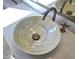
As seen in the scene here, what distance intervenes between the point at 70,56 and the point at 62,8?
0.37m

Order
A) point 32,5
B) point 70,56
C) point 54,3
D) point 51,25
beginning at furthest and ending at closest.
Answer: point 32,5 < point 54,3 < point 51,25 < point 70,56

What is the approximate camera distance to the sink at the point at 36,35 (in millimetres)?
1007

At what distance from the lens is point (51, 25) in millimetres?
1102

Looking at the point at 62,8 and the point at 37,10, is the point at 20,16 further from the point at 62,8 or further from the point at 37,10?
the point at 62,8

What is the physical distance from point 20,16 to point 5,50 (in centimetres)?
34

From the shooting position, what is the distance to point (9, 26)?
1.19 metres

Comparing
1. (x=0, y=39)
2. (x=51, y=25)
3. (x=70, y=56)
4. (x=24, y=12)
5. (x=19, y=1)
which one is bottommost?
(x=70, y=56)

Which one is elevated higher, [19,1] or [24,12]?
[19,1]

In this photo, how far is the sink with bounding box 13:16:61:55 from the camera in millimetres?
1007

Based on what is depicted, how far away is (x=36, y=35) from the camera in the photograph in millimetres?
1101

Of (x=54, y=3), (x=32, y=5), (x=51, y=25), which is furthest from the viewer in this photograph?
(x=32, y=5)

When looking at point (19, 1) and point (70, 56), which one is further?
point (19, 1)
